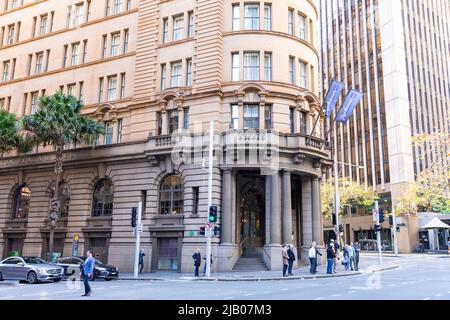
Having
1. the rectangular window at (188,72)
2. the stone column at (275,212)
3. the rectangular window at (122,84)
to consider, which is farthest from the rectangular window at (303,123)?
the rectangular window at (122,84)

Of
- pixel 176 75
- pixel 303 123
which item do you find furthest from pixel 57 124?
pixel 303 123

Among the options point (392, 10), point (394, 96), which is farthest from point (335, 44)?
point (394, 96)

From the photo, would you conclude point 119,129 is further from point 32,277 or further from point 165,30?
point 32,277

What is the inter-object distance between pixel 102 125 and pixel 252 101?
13044 mm

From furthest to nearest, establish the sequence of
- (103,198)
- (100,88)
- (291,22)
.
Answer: (100,88) < (103,198) < (291,22)

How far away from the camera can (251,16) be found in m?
34.0

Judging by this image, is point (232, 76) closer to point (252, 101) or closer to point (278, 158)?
point (252, 101)

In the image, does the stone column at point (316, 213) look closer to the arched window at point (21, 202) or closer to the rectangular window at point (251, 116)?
the rectangular window at point (251, 116)

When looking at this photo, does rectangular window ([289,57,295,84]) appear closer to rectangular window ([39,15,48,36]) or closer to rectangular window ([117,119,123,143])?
rectangular window ([117,119,123,143])

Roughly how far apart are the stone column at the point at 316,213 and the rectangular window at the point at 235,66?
10161mm

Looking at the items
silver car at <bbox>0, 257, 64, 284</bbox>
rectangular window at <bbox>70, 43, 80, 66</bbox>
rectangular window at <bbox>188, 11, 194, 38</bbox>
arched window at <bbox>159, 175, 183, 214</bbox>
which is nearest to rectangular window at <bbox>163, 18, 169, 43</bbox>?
rectangular window at <bbox>188, 11, 194, 38</bbox>

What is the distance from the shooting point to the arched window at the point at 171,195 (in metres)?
32.2

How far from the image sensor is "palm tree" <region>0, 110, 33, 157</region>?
35250 millimetres

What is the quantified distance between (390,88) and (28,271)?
62.0 m
